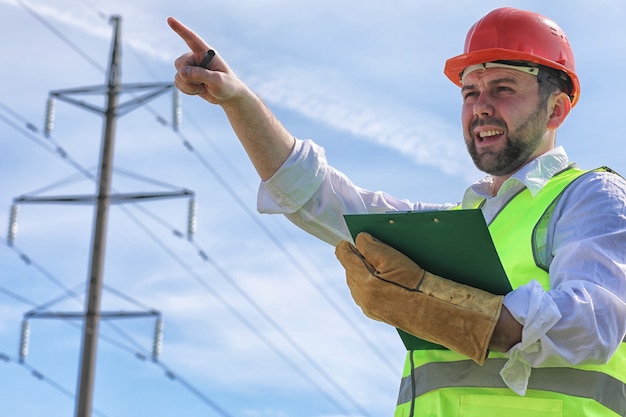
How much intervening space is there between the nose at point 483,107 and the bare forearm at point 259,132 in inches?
31.1

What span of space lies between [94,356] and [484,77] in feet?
49.9

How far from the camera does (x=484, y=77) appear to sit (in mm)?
4227

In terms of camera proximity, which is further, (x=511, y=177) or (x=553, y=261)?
(x=511, y=177)

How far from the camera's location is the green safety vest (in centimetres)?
362

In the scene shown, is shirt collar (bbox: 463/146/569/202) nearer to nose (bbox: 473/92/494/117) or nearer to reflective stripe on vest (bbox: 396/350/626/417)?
nose (bbox: 473/92/494/117)

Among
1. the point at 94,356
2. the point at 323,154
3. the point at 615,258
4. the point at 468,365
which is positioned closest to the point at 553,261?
the point at 615,258

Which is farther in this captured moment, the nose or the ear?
the ear

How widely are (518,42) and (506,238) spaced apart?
2.59 ft

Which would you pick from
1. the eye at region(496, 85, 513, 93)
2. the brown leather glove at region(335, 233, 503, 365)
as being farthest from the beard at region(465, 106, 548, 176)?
the brown leather glove at region(335, 233, 503, 365)

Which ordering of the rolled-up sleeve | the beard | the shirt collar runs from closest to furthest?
the shirt collar, the beard, the rolled-up sleeve

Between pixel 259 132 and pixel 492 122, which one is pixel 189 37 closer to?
pixel 259 132

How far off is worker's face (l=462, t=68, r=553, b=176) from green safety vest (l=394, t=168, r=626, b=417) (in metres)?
0.19

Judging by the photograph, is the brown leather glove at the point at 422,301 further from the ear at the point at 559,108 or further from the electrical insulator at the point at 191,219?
the electrical insulator at the point at 191,219

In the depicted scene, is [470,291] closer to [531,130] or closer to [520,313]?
[520,313]
